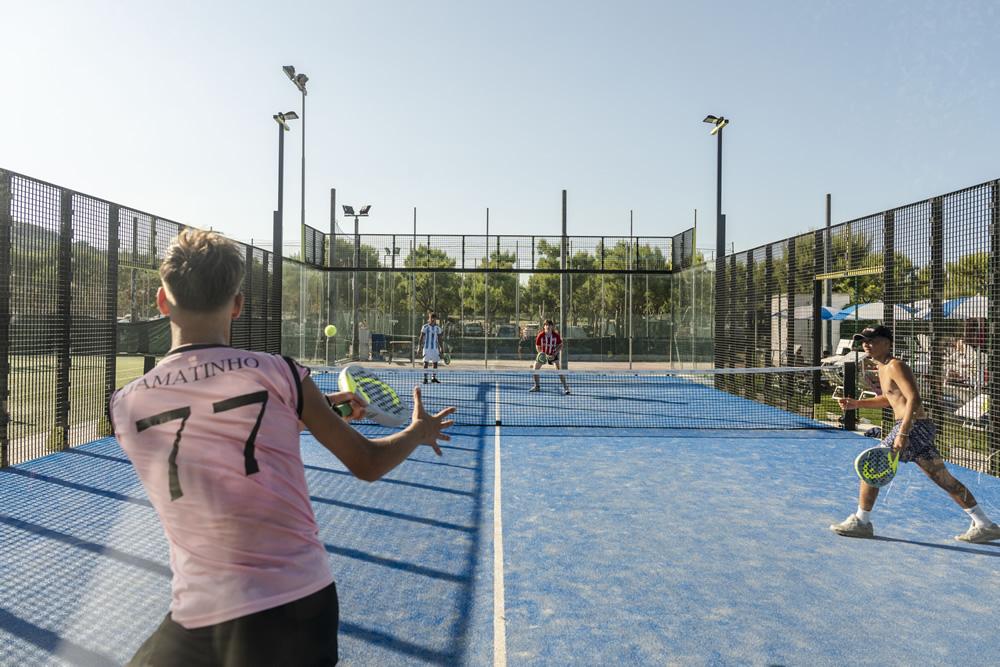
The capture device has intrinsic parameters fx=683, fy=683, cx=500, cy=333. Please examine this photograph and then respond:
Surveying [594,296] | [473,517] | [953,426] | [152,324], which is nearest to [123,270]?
[152,324]

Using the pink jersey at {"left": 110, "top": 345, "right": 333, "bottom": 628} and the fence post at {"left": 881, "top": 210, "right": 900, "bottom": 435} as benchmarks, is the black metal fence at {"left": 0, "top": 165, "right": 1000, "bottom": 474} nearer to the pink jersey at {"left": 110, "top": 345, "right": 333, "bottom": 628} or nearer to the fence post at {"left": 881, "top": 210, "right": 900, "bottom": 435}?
the fence post at {"left": 881, "top": 210, "right": 900, "bottom": 435}

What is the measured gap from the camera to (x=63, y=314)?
834 centimetres

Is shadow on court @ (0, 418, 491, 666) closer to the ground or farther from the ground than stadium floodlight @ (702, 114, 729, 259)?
closer to the ground

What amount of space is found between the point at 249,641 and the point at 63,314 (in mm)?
8415

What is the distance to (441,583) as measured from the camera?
4.43 metres

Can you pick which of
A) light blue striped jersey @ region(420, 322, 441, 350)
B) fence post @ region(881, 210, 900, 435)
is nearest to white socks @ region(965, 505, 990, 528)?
fence post @ region(881, 210, 900, 435)

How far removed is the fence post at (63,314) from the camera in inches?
327

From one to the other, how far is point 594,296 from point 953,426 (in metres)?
14.7

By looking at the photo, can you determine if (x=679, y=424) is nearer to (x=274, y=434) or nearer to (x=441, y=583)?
(x=441, y=583)

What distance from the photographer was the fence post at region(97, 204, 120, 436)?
923 centimetres

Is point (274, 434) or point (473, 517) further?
point (473, 517)

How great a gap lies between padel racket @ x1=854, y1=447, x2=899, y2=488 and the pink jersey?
5.15 meters

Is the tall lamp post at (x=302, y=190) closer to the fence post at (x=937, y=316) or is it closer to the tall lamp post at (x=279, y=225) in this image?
the tall lamp post at (x=279, y=225)

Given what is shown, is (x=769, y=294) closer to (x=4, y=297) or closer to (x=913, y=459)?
(x=913, y=459)
